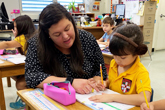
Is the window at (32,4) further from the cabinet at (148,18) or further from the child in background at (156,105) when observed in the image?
the child in background at (156,105)

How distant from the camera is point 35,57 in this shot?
3.50ft

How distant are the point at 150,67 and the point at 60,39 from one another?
122 inches

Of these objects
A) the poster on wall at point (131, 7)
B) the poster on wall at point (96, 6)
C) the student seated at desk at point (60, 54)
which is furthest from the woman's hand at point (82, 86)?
the poster on wall at point (96, 6)

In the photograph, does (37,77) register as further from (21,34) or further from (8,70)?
(21,34)

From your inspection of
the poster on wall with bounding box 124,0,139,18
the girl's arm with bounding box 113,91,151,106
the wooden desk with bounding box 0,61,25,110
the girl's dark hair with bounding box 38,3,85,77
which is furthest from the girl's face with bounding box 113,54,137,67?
the poster on wall with bounding box 124,0,139,18

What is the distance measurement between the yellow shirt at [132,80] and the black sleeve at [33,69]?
0.44 meters

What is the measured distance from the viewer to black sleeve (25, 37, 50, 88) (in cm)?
98

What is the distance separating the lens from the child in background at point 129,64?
80 centimetres

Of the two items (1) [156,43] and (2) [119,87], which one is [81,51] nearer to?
(2) [119,87]

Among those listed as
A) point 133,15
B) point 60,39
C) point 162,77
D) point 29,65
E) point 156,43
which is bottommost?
point 162,77

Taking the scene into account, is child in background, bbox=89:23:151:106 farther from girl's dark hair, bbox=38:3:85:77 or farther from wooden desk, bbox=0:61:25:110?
wooden desk, bbox=0:61:25:110

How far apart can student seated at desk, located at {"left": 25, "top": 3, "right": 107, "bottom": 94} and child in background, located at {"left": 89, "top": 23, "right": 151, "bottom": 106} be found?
0.55 feet

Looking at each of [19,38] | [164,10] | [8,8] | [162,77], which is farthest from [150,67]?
[8,8]

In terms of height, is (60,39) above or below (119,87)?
above
